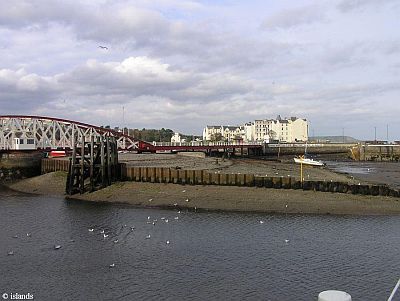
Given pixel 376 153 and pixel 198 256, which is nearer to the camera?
pixel 198 256

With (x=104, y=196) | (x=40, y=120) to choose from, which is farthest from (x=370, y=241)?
(x=40, y=120)

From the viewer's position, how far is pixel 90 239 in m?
26.9

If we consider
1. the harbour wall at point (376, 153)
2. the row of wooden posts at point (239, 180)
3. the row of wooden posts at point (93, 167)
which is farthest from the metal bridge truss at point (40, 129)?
the harbour wall at point (376, 153)

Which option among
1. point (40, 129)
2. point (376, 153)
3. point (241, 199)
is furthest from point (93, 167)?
point (376, 153)

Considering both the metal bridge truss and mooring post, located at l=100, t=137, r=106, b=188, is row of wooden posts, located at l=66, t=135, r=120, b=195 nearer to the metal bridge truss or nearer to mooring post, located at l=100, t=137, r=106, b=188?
mooring post, located at l=100, t=137, r=106, b=188

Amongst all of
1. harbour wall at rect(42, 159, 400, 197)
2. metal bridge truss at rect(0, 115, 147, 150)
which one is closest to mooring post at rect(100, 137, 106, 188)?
harbour wall at rect(42, 159, 400, 197)

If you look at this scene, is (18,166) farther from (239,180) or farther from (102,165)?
(239,180)

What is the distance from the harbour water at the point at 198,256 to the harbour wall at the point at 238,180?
23.5 feet

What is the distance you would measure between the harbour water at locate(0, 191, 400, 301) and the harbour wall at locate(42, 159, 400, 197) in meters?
7.16

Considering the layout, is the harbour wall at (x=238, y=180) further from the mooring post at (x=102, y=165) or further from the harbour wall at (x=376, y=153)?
the harbour wall at (x=376, y=153)

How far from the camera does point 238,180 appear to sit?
42500 mm

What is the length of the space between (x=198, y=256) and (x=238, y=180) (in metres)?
20.3

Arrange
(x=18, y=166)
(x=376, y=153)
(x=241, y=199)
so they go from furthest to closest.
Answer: (x=376, y=153) → (x=18, y=166) → (x=241, y=199)

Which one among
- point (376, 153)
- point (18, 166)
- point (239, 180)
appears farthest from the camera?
point (376, 153)
